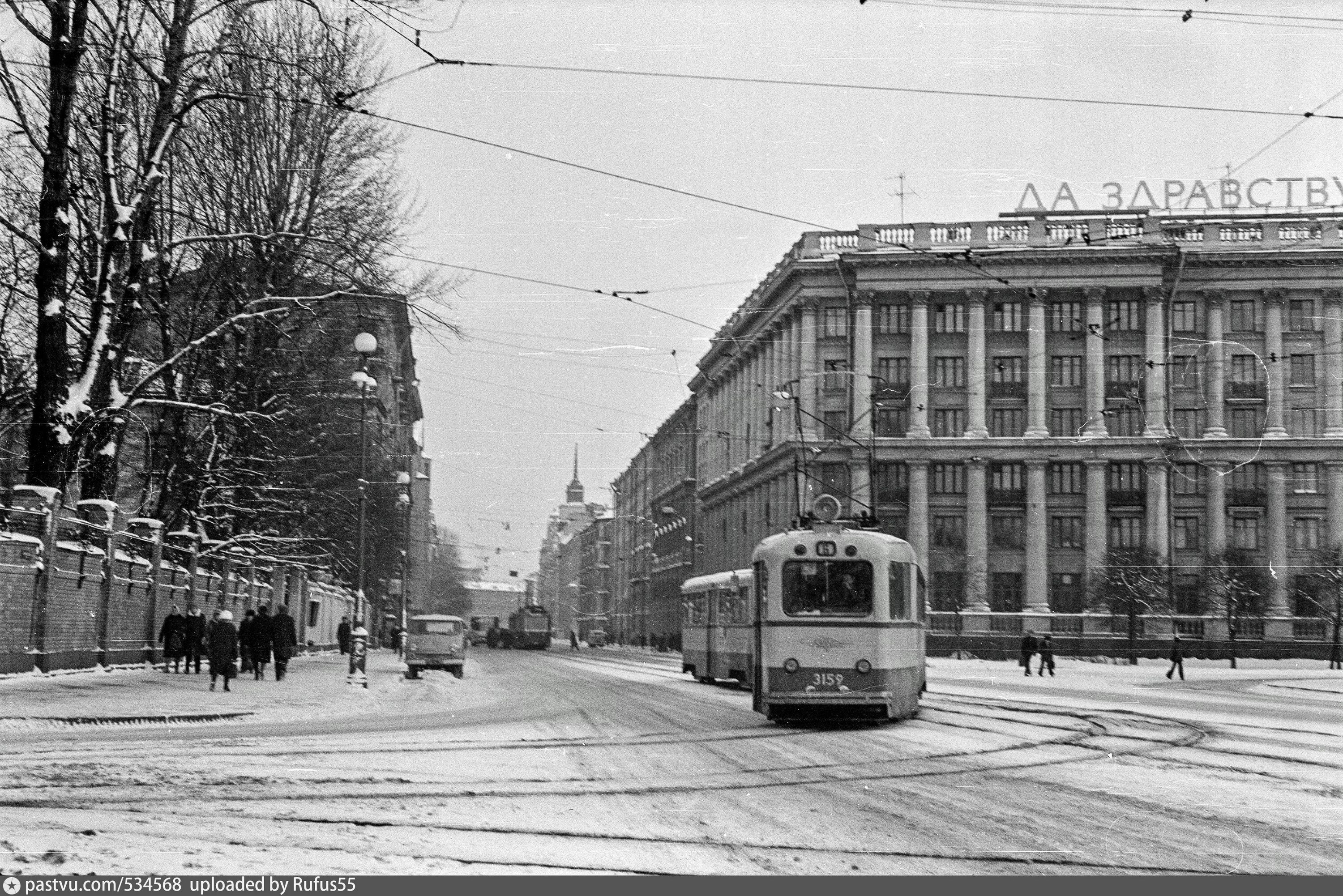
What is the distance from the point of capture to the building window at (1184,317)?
270ft

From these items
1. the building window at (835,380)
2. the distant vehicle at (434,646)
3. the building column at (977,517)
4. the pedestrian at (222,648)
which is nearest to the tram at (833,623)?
the pedestrian at (222,648)

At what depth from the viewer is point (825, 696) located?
787 inches

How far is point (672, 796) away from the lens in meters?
11.8

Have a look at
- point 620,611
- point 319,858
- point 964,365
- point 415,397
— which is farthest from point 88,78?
point 620,611

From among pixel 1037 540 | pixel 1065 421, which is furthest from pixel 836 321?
pixel 1037 540

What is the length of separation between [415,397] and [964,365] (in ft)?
237

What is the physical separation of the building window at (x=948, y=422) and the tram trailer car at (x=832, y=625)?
6511 centimetres

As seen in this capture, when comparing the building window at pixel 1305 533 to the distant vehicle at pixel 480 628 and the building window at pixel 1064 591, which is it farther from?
the distant vehicle at pixel 480 628

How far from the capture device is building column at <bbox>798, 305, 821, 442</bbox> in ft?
283

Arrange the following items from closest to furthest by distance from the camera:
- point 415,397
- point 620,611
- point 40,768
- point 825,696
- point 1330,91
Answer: point 40,768, point 825,696, point 1330,91, point 415,397, point 620,611

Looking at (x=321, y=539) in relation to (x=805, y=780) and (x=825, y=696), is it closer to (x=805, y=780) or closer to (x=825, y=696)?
(x=825, y=696)

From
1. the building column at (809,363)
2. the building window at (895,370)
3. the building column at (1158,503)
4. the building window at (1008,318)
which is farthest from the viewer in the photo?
the building column at (809,363)

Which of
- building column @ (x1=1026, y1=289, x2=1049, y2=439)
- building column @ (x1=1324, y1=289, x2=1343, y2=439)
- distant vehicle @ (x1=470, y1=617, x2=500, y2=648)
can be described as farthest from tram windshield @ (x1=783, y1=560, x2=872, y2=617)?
distant vehicle @ (x1=470, y1=617, x2=500, y2=648)

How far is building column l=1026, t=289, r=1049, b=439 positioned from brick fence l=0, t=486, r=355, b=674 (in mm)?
53241
